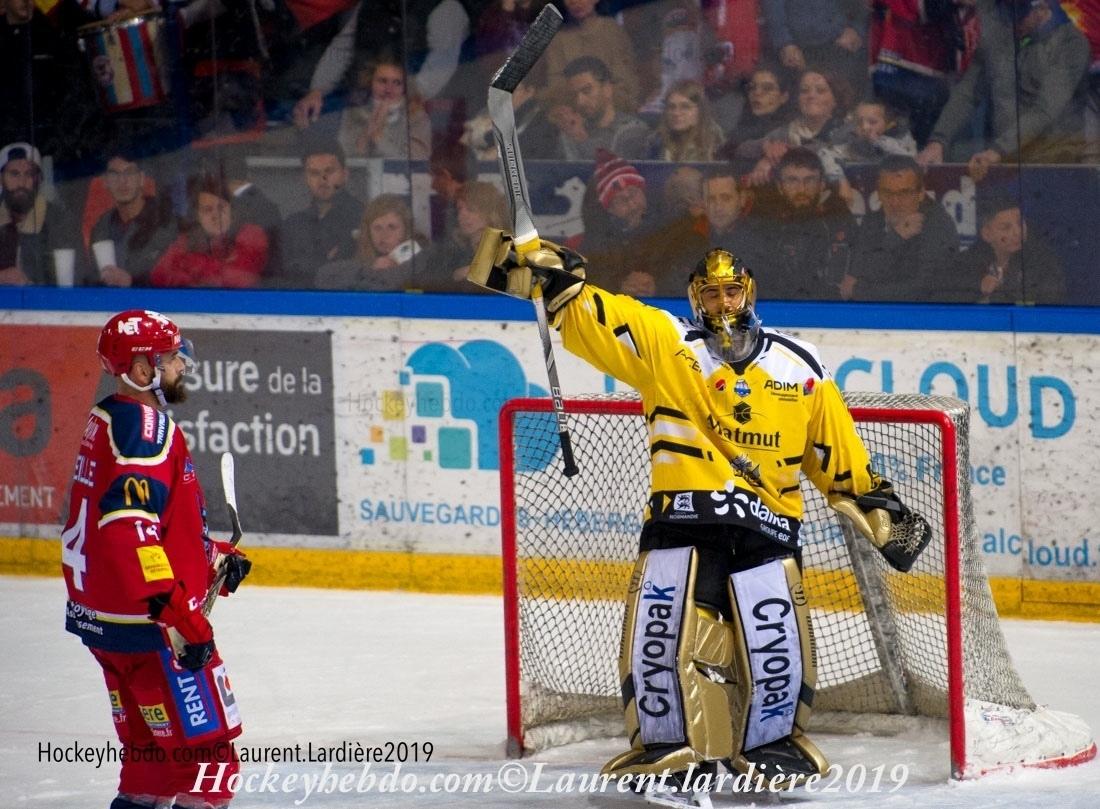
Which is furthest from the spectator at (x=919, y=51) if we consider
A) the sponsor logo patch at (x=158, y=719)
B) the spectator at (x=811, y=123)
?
the sponsor logo patch at (x=158, y=719)

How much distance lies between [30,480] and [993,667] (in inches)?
154

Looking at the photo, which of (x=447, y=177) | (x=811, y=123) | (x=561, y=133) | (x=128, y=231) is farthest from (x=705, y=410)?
(x=128, y=231)

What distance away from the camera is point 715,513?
4.45m

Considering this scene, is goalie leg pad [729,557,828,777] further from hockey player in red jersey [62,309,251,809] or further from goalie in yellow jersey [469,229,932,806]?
hockey player in red jersey [62,309,251,809]

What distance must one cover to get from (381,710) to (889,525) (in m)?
1.70

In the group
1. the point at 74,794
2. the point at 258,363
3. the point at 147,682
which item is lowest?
the point at 74,794

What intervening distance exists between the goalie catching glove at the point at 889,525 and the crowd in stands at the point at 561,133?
75.8 inches

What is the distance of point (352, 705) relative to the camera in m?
5.60

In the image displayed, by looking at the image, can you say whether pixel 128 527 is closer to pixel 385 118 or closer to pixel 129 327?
pixel 129 327

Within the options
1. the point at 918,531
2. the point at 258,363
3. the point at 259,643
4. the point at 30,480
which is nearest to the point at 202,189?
the point at 258,363

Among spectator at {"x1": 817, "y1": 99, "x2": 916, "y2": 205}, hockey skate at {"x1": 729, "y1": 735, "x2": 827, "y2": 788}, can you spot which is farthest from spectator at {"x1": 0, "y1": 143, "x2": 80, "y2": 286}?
hockey skate at {"x1": 729, "y1": 735, "x2": 827, "y2": 788}

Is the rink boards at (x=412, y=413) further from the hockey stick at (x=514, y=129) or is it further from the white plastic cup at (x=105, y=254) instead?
the hockey stick at (x=514, y=129)

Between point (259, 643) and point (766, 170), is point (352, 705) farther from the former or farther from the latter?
point (766, 170)

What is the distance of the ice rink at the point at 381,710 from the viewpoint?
4.67 meters
